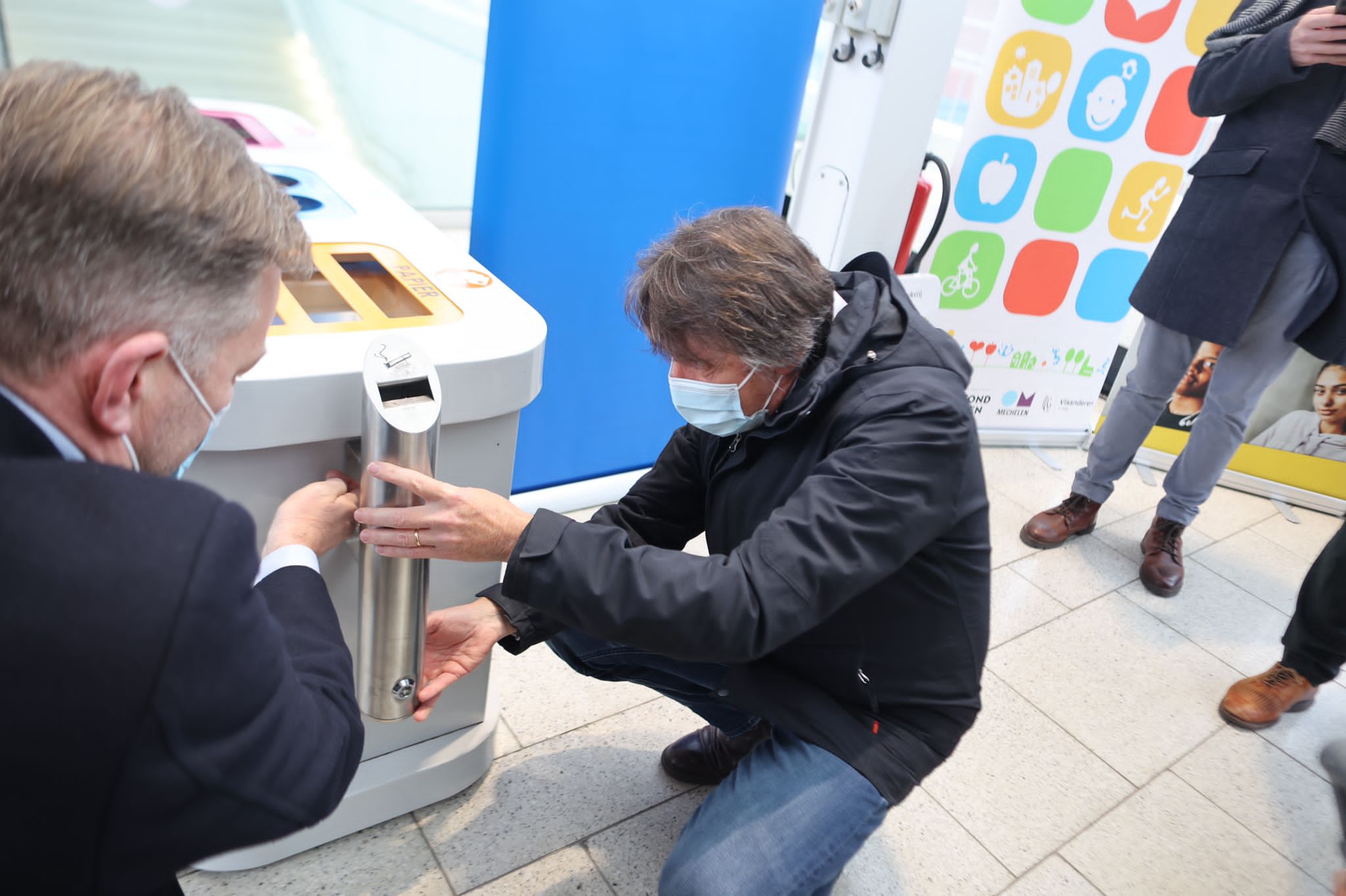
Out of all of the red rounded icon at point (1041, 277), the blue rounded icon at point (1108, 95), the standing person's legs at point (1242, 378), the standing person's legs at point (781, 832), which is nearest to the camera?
the standing person's legs at point (781, 832)

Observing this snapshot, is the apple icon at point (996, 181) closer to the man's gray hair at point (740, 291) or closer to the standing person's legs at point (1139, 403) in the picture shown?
the standing person's legs at point (1139, 403)

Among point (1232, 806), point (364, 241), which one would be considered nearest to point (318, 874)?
point (364, 241)

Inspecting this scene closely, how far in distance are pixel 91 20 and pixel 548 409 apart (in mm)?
1711

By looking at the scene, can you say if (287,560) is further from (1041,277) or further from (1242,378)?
(1041,277)

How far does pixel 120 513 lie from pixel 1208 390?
8.37ft

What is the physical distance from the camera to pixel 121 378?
576mm

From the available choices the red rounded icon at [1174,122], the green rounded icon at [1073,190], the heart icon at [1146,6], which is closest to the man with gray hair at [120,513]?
the green rounded icon at [1073,190]

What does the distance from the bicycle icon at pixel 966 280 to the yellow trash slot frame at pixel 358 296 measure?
1885mm

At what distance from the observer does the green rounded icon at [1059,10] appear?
235 cm

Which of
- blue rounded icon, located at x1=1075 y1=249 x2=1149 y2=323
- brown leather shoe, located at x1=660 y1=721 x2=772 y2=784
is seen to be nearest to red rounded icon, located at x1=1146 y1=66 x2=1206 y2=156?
blue rounded icon, located at x1=1075 y1=249 x2=1149 y2=323

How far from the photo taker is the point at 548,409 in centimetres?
202

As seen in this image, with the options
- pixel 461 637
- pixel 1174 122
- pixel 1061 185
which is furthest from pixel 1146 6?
pixel 461 637

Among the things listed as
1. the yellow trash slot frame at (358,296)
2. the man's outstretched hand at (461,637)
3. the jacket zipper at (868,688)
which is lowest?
the man's outstretched hand at (461,637)

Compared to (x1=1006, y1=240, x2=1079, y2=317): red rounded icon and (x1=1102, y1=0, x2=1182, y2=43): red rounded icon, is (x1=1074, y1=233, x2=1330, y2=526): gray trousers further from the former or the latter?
(x1=1102, y1=0, x2=1182, y2=43): red rounded icon
